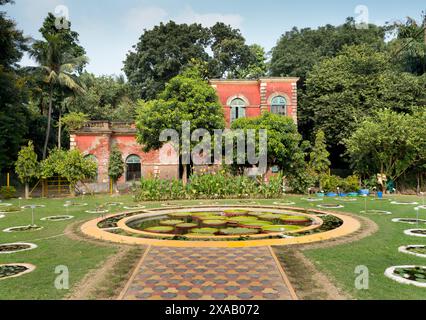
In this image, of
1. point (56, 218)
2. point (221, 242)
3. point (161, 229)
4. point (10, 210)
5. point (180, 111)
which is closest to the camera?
point (221, 242)

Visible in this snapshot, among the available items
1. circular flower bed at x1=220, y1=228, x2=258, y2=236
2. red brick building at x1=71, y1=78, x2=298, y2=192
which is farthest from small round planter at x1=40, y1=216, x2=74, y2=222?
red brick building at x1=71, y1=78, x2=298, y2=192

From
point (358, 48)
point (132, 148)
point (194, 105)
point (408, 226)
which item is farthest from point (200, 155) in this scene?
point (358, 48)

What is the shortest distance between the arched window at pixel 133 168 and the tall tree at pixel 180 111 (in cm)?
638

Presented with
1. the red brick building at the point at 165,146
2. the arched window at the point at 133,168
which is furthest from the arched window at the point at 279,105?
the arched window at the point at 133,168

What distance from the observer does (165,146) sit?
32.7 m

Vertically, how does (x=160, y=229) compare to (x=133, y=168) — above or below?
below

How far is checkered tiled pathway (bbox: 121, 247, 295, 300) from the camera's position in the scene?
217 inches

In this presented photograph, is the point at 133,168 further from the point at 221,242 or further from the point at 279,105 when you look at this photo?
the point at 221,242

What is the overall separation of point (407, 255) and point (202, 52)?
39.6 m

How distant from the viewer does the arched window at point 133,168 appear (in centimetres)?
3241

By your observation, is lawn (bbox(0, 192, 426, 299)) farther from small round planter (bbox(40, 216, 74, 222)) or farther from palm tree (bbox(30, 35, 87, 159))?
palm tree (bbox(30, 35, 87, 159))

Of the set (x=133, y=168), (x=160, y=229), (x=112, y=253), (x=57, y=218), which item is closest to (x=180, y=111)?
(x=133, y=168)

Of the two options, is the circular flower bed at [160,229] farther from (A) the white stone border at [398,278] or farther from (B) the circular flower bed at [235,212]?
(A) the white stone border at [398,278]

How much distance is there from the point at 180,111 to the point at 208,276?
1954 centimetres
